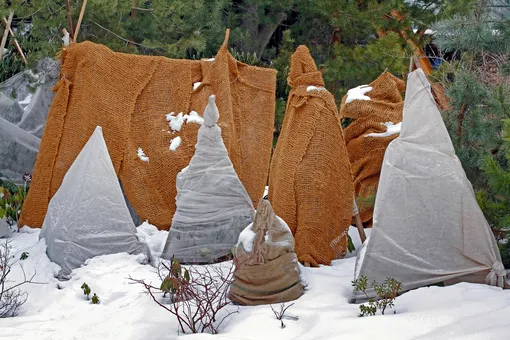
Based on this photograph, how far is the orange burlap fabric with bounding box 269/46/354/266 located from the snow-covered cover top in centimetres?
40

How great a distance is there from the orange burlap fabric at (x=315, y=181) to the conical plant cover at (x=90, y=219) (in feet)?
4.09

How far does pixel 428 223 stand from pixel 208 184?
1.88 meters

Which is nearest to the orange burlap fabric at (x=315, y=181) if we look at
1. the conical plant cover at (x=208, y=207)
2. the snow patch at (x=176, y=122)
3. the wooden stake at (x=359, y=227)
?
the wooden stake at (x=359, y=227)

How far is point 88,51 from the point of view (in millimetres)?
7688

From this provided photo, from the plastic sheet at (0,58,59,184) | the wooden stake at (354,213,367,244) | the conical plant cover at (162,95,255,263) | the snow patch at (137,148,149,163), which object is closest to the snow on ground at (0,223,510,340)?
the wooden stake at (354,213,367,244)

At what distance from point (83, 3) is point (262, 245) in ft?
15.6

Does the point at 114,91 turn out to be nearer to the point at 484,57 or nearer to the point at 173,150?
the point at 173,150

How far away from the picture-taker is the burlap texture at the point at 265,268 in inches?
215

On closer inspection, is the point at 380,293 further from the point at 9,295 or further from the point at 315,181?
the point at 9,295

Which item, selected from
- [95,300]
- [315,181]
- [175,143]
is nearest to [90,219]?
[95,300]

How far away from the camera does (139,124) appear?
777 cm

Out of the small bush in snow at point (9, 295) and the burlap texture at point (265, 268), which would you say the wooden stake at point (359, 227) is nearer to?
the burlap texture at point (265, 268)

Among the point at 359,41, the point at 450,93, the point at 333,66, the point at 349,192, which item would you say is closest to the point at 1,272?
the point at 349,192

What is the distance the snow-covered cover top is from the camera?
256 inches
